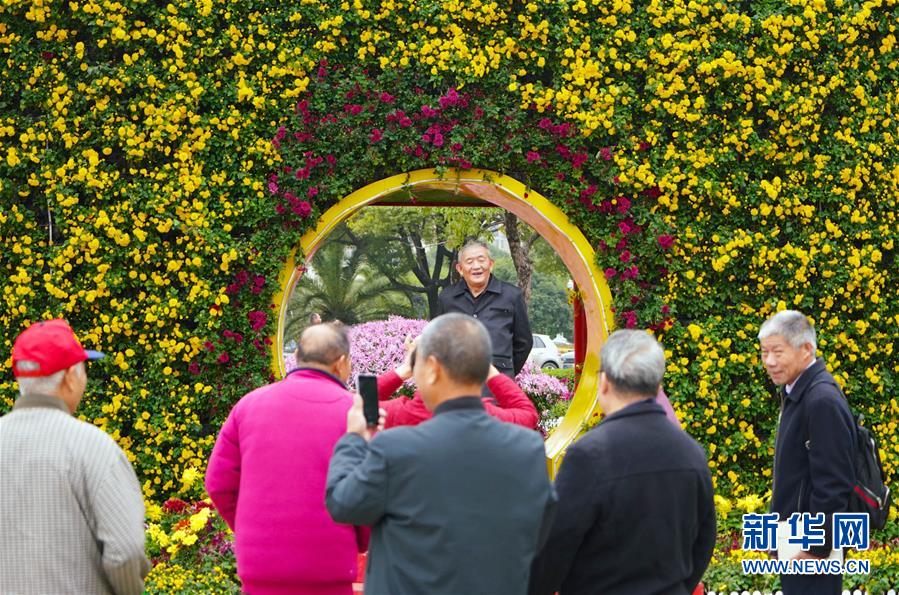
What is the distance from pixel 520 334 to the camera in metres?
6.21

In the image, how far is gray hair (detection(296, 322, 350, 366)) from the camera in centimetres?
317

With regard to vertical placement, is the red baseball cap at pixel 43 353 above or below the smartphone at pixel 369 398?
above

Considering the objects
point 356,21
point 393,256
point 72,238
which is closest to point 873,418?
point 356,21

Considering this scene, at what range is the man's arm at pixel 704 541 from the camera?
2.90m

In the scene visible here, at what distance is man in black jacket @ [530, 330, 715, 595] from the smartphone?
550mm

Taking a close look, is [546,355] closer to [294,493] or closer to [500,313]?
[500,313]

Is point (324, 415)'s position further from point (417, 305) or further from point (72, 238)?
point (417, 305)

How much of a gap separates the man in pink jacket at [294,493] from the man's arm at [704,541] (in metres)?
1.04

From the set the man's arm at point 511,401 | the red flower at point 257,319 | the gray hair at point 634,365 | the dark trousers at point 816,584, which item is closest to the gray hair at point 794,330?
the dark trousers at point 816,584

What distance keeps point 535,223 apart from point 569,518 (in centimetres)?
448

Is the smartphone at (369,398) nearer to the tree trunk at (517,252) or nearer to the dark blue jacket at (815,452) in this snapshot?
the dark blue jacket at (815,452)

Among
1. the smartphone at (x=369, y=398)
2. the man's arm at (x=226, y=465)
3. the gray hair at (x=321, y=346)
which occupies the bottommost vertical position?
the man's arm at (x=226, y=465)

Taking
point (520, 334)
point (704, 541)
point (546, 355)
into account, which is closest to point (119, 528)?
point (704, 541)

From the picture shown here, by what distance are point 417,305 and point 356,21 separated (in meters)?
18.0
